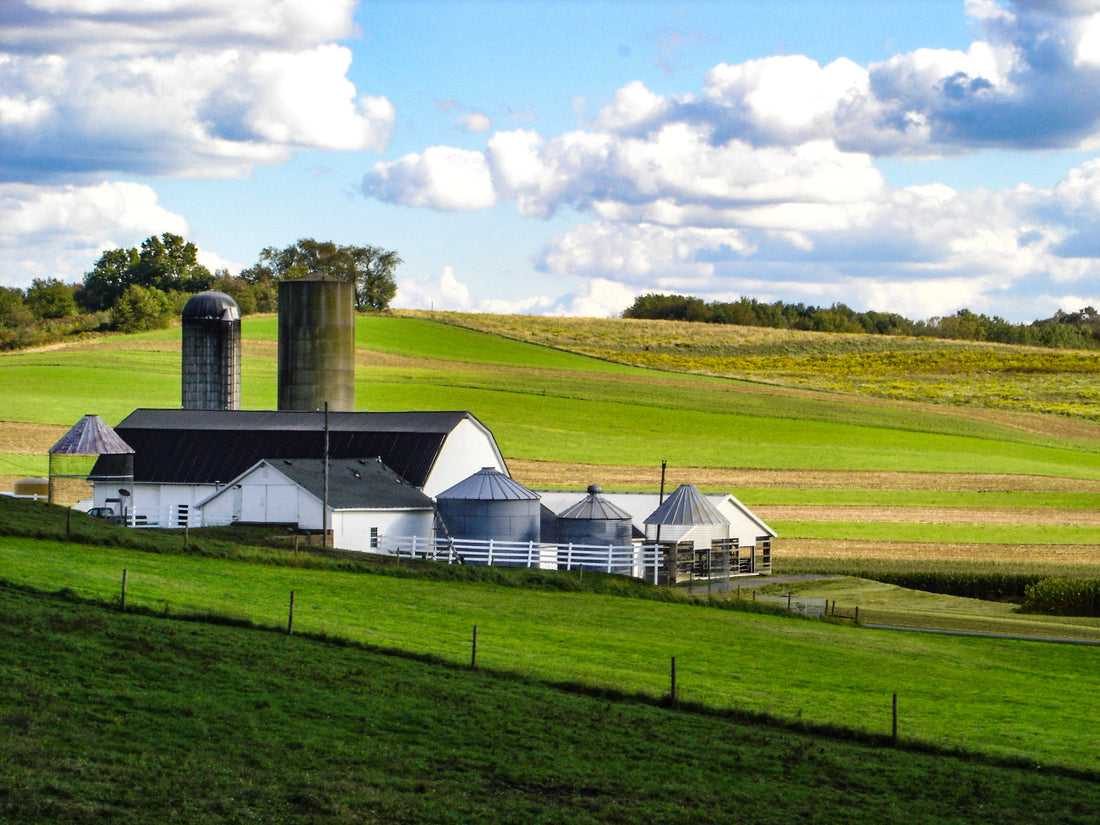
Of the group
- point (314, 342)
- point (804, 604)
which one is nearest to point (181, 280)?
point (314, 342)

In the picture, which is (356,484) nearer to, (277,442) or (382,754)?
(277,442)

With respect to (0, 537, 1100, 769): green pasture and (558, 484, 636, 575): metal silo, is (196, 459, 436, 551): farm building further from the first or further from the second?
(0, 537, 1100, 769): green pasture

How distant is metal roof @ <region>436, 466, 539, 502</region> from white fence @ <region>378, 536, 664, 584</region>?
1617 mm

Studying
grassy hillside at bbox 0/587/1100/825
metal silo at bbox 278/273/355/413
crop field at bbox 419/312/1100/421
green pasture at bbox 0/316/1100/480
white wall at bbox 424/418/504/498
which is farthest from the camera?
crop field at bbox 419/312/1100/421

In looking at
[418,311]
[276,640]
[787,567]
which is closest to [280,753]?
[276,640]

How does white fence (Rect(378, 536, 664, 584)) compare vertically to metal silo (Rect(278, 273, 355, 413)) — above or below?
below

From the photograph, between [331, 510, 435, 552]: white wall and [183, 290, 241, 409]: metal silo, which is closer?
[331, 510, 435, 552]: white wall

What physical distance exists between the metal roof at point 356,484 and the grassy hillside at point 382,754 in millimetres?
21770

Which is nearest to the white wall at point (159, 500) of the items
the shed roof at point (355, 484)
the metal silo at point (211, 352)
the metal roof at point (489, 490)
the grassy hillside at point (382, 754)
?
the shed roof at point (355, 484)

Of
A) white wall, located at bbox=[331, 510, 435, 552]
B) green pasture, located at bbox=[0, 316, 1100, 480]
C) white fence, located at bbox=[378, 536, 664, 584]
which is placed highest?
green pasture, located at bbox=[0, 316, 1100, 480]

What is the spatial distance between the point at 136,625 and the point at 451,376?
2858 inches

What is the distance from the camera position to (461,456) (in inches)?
2014

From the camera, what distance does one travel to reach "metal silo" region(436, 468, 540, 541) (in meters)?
44.7

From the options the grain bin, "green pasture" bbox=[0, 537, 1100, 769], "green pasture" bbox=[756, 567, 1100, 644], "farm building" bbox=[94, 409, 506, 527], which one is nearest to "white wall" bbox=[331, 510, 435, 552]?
"farm building" bbox=[94, 409, 506, 527]
